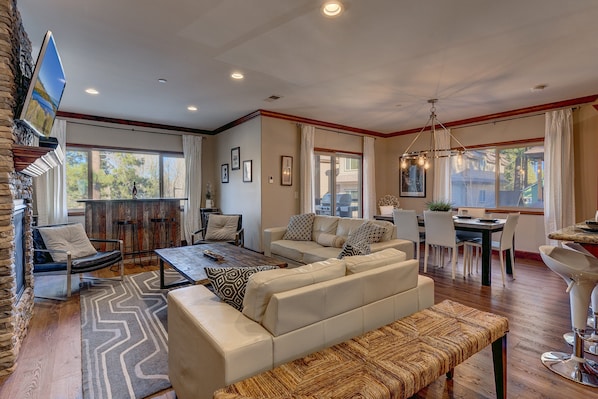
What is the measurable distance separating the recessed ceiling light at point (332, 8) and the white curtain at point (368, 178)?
15.9 ft

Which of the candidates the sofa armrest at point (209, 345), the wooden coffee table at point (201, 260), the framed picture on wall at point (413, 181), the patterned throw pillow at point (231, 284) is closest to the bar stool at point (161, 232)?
the wooden coffee table at point (201, 260)

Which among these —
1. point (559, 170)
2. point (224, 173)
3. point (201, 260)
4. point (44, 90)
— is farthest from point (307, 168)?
point (559, 170)

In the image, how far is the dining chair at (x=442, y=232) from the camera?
13.5 ft

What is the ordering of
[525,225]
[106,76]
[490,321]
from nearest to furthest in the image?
[490,321]
[106,76]
[525,225]

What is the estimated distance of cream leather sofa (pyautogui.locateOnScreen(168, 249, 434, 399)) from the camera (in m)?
1.31

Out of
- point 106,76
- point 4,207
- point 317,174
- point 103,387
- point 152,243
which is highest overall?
point 106,76

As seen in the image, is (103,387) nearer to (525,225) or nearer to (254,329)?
(254,329)

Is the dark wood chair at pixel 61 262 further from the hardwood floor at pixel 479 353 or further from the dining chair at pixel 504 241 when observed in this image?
the dining chair at pixel 504 241

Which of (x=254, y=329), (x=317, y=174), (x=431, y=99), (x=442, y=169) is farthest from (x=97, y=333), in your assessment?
(x=442, y=169)

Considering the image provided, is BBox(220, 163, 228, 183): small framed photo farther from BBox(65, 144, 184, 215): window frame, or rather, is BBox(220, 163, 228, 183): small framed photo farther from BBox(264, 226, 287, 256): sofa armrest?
BBox(264, 226, 287, 256): sofa armrest

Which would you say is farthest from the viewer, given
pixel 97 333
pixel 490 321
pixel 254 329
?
pixel 97 333

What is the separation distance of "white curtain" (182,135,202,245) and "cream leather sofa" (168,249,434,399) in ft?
16.7

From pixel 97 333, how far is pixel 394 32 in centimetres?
387

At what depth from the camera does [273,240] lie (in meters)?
4.66
